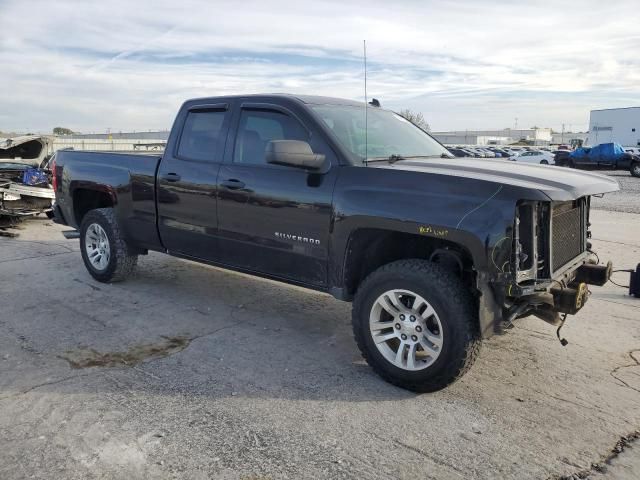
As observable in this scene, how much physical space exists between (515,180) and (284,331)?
7.93 feet

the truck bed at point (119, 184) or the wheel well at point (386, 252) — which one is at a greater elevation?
the truck bed at point (119, 184)

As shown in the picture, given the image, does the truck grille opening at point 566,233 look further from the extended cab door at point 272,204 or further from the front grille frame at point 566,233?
the extended cab door at point 272,204

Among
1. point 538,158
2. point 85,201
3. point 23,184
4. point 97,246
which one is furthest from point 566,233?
point 538,158

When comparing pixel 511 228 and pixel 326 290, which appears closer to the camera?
pixel 511 228

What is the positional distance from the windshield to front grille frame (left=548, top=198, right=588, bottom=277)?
1.29 meters

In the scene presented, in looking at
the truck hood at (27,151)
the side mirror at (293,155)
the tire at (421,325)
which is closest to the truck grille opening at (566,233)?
the tire at (421,325)

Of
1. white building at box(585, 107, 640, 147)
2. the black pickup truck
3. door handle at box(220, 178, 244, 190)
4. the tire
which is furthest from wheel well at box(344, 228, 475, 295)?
white building at box(585, 107, 640, 147)

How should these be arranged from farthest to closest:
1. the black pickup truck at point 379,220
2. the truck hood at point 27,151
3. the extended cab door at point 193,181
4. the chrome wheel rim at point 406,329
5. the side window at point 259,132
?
the truck hood at point 27,151, the extended cab door at point 193,181, the side window at point 259,132, the chrome wheel rim at point 406,329, the black pickup truck at point 379,220

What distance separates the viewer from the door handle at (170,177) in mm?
5381

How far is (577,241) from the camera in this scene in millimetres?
4398

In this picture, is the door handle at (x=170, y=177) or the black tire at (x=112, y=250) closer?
the door handle at (x=170, y=177)

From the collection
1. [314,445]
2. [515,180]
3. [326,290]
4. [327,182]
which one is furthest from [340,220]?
[314,445]

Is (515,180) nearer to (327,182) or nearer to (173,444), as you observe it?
(327,182)

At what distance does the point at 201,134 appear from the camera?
535cm
